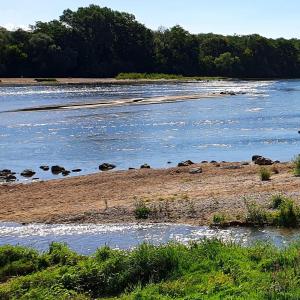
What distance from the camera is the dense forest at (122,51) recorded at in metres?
150

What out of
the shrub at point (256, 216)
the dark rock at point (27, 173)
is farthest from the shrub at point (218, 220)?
the dark rock at point (27, 173)

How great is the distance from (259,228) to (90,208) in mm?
7087

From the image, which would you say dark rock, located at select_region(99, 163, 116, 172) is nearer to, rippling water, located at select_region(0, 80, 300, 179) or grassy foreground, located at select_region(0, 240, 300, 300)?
rippling water, located at select_region(0, 80, 300, 179)

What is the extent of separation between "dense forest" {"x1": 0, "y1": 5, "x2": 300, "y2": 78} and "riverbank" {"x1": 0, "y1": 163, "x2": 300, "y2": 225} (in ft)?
398

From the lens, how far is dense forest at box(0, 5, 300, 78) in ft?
492

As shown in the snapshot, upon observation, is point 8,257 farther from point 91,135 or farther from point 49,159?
point 91,135

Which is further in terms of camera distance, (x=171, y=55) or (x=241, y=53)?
(x=241, y=53)

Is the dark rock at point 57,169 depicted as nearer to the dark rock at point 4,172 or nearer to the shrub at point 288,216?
the dark rock at point 4,172

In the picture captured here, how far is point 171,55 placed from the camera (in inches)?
6850

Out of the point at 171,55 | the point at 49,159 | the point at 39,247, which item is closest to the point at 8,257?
the point at 39,247

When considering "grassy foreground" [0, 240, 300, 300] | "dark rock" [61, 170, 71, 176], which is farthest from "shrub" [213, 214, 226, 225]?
"dark rock" [61, 170, 71, 176]

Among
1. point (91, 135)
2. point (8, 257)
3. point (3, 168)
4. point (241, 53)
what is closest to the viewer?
point (8, 257)

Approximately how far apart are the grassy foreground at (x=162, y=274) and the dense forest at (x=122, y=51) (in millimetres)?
136620

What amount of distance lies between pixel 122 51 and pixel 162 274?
524ft
